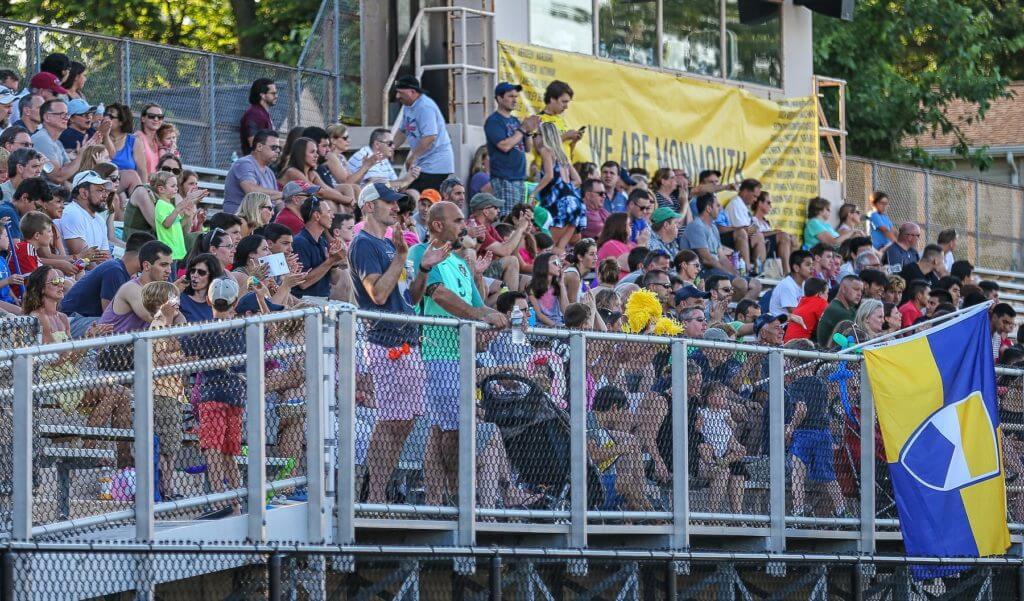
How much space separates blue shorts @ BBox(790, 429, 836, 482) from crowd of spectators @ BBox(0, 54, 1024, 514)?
0.05 feet

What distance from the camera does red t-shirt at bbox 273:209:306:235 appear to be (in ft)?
45.8

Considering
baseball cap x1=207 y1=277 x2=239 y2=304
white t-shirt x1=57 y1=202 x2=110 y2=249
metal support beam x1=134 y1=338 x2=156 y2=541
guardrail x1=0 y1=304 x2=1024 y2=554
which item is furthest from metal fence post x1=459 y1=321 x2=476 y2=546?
white t-shirt x1=57 y1=202 x2=110 y2=249

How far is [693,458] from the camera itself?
11.0 meters

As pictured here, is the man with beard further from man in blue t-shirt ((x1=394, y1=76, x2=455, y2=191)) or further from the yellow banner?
the yellow banner

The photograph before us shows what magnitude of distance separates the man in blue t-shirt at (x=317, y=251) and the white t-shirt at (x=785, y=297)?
5488 millimetres

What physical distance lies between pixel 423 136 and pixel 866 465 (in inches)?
257

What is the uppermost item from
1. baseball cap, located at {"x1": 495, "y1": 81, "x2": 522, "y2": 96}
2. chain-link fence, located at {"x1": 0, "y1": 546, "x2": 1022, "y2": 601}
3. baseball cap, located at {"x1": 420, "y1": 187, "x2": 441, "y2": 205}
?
baseball cap, located at {"x1": 495, "y1": 81, "x2": 522, "y2": 96}

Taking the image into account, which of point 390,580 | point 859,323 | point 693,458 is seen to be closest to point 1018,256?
point 859,323

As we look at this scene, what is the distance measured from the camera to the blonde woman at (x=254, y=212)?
13562 millimetres

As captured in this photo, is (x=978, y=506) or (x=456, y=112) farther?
(x=456, y=112)

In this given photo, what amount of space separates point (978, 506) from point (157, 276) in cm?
536

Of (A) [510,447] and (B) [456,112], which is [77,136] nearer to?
(B) [456,112]

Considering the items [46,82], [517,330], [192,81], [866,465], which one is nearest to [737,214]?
[192,81]

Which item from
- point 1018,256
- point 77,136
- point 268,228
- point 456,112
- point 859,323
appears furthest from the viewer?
point 1018,256
